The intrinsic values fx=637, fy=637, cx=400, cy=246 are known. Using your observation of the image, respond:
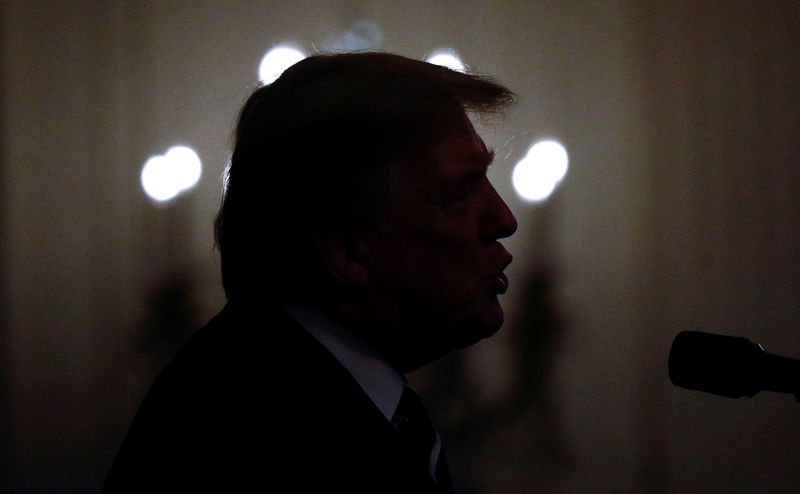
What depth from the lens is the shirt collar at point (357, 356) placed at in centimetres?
74

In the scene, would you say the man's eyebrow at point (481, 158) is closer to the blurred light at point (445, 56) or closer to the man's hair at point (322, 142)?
the man's hair at point (322, 142)

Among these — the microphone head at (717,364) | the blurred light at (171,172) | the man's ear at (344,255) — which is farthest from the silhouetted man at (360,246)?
the blurred light at (171,172)

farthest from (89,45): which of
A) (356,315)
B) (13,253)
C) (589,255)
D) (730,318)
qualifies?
(730,318)

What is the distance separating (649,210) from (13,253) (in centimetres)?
164

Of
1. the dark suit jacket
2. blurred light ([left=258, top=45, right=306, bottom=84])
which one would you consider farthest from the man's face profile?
blurred light ([left=258, top=45, right=306, bottom=84])

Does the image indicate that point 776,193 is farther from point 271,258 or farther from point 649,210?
point 271,258

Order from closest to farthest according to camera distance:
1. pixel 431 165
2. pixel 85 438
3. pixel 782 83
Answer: pixel 431 165 → pixel 85 438 → pixel 782 83

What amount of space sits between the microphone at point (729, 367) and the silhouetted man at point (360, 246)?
8.6 inches

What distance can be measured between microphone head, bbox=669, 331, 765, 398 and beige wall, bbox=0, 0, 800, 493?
99 cm

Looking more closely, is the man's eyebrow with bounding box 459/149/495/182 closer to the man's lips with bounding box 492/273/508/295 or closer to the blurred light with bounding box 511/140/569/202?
the man's lips with bounding box 492/273/508/295

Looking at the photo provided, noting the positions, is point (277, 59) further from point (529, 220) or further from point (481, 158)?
point (481, 158)

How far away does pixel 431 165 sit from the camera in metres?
0.75

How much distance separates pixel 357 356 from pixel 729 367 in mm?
393

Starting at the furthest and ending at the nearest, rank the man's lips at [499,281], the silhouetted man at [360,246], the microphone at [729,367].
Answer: the man's lips at [499,281] < the silhouetted man at [360,246] < the microphone at [729,367]
